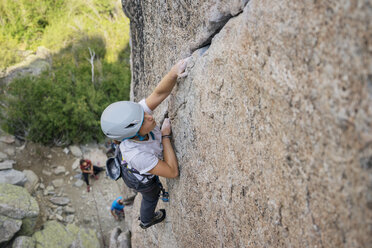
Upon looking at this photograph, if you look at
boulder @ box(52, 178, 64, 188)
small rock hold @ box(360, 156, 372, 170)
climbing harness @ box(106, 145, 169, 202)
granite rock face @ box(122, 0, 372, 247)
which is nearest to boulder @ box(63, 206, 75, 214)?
boulder @ box(52, 178, 64, 188)

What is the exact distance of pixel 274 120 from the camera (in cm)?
164

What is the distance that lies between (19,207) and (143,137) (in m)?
4.97

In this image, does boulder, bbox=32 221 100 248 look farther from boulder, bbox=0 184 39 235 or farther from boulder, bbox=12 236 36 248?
boulder, bbox=0 184 39 235

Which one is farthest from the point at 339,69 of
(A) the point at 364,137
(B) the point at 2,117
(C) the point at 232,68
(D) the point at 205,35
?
(B) the point at 2,117

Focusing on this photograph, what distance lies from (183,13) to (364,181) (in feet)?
6.91

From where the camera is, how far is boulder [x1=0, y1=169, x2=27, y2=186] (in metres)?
6.86

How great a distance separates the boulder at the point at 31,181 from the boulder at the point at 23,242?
1676 millimetres

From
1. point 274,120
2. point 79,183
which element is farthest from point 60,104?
point 274,120

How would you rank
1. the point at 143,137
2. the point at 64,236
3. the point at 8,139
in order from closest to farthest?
the point at 143,137
the point at 64,236
the point at 8,139

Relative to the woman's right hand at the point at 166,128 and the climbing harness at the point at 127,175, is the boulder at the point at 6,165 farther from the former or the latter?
the woman's right hand at the point at 166,128

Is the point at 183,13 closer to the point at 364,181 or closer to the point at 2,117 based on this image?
the point at 364,181

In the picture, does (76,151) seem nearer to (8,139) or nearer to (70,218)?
(8,139)

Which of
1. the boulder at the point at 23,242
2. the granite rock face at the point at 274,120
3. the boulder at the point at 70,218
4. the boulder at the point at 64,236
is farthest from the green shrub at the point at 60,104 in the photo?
the granite rock face at the point at 274,120

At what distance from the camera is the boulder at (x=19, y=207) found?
5.89 meters
